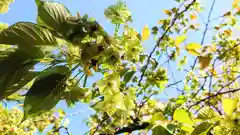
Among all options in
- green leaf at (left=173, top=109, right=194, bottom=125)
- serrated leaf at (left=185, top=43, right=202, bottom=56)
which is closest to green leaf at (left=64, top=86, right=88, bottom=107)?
green leaf at (left=173, top=109, right=194, bottom=125)

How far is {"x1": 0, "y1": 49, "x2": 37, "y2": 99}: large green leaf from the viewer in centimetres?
43

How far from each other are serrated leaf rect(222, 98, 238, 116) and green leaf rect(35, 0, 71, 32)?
0.28 m

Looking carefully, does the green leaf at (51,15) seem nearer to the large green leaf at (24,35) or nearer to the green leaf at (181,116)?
the large green leaf at (24,35)

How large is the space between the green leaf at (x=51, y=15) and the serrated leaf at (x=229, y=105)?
278 mm

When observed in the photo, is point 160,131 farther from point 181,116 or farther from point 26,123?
point 26,123

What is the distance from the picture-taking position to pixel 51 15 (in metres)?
0.43

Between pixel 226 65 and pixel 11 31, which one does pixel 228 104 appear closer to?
pixel 11 31

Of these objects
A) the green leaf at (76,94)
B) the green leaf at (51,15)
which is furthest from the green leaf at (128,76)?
the green leaf at (51,15)

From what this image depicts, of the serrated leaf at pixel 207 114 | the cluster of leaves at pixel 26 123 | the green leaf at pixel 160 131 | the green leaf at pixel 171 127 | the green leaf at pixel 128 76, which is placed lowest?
the cluster of leaves at pixel 26 123

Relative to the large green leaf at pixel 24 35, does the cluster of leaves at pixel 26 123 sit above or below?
below

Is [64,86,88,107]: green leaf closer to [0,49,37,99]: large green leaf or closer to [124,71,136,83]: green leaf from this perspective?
[0,49,37,99]: large green leaf

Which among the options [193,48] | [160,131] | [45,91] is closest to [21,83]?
[45,91]

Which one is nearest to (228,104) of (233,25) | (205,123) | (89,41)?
(205,123)

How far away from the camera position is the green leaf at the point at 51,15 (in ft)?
1.42
